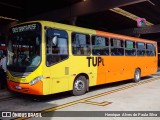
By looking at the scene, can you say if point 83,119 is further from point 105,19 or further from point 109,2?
point 105,19

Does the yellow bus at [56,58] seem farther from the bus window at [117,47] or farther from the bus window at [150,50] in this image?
the bus window at [150,50]

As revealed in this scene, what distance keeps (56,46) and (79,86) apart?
86.4 inches

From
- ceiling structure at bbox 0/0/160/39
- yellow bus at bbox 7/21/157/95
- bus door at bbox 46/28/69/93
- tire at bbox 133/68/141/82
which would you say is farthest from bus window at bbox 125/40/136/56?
bus door at bbox 46/28/69/93

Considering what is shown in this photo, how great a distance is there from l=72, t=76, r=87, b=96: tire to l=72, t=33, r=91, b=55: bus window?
3.60 feet

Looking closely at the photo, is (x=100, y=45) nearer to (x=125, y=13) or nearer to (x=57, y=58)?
(x=57, y=58)

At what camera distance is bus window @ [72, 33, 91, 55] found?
10552 millimetres

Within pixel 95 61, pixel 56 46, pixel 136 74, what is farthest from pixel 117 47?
pixel 56 46

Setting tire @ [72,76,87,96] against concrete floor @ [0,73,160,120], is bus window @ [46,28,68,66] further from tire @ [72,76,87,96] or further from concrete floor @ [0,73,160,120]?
concrete floor @ [0,73,160,120]

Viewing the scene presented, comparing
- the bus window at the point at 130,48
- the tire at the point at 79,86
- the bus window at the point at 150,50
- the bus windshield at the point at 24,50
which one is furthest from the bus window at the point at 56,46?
the bus window at the point at 150,50

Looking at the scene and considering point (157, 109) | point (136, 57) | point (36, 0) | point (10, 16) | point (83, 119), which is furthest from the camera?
point (10, 16)

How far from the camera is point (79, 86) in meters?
10.8

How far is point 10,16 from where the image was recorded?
2306 centimetres

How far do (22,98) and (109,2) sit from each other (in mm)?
8929

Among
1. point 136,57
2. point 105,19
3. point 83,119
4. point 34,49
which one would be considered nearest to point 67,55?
point 34,49
